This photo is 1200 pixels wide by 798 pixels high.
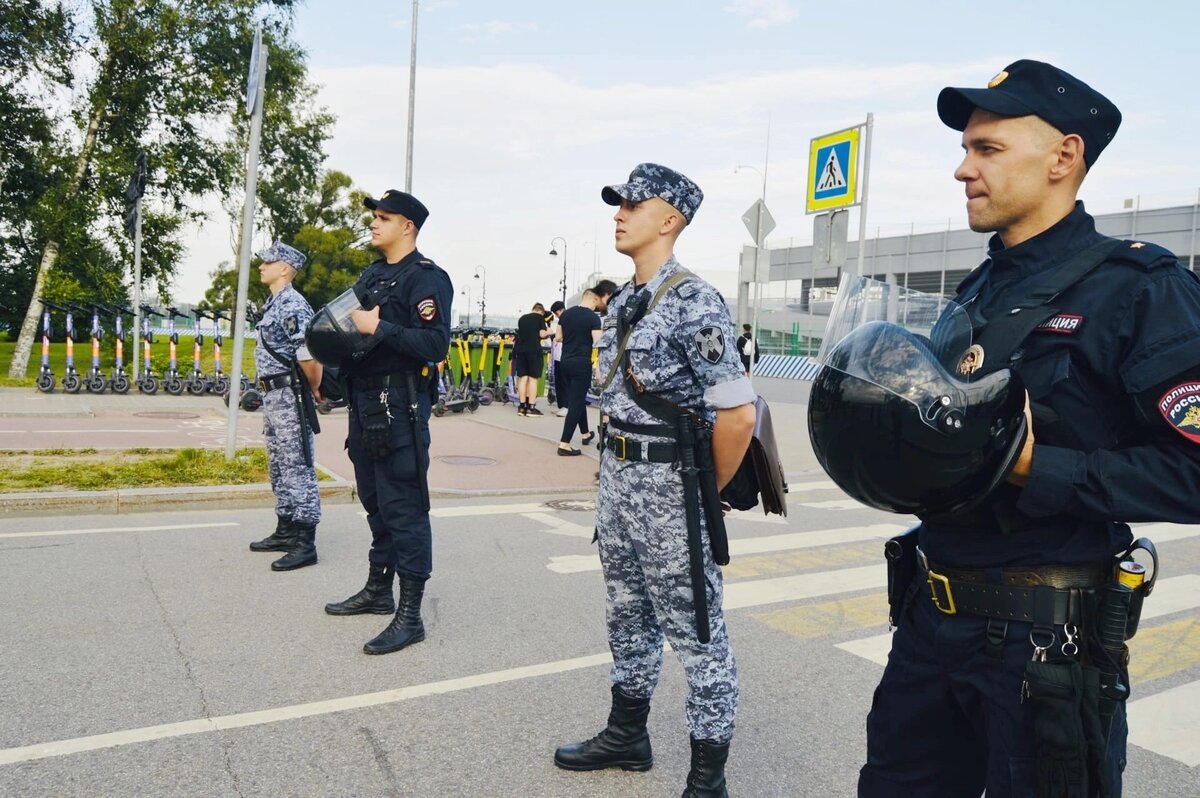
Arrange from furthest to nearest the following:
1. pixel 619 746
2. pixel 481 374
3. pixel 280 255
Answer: pixel 481 374, pixel 280 255, pixel 619 746

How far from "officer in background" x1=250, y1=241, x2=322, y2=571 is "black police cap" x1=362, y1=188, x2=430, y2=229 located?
1.48m

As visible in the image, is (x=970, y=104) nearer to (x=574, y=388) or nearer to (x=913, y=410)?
(x=913, y=410)

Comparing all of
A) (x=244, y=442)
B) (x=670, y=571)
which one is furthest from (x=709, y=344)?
(x=244, y=442)

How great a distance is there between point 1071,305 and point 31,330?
76.3 ft

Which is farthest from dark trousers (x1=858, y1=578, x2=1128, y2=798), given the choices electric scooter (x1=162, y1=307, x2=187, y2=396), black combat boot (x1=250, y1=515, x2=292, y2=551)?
electric scooter (x1=162, y1=307, x2=187, y2=396)

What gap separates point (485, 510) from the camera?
8023 millimetres

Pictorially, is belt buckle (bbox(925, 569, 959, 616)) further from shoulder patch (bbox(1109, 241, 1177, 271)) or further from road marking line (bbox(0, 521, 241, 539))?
road marking line (bbox(0, 521, 241, 539))

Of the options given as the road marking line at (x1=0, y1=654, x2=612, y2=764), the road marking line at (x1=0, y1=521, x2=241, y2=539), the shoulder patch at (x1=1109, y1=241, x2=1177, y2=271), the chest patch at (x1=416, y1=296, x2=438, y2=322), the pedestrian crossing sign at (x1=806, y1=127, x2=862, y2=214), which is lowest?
the road marking line at (x1=0, y1=654, x2=612, y2=764)

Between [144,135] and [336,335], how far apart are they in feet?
71.0

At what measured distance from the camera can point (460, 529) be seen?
23.6 ft

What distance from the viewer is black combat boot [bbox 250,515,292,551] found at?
20.0ft

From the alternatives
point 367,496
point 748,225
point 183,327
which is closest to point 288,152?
point 183,327

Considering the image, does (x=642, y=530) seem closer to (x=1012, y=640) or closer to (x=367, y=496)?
(x=1012, y=640)

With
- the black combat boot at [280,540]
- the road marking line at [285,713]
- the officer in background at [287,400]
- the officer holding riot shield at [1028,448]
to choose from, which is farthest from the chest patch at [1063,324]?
the black combat boot at [280,540]
